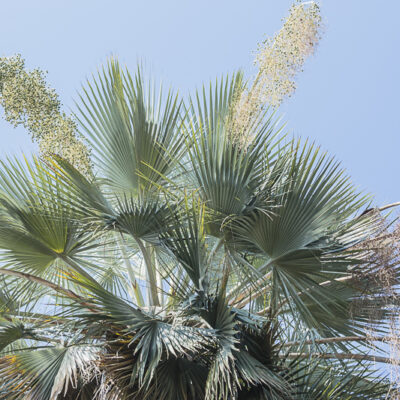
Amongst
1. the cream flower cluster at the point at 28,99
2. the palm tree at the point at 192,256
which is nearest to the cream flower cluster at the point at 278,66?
the palm tree at the point at 192,256

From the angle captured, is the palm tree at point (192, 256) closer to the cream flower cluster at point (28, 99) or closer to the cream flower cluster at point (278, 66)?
the cream flower cluster at point (278, 66)

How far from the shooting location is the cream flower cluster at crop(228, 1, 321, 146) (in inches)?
188

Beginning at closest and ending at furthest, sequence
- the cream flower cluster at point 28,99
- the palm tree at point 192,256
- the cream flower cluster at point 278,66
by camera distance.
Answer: the palm tree at point 192,256 → the cream flower cluster at point 278,66 → the cream flower cluster at point 28,99

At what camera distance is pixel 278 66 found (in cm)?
525

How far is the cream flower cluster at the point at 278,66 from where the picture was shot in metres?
4.77

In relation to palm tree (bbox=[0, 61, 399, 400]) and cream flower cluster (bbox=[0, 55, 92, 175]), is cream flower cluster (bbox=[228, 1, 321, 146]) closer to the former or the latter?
palm tree (bbox=[0, 61, 399, 400])

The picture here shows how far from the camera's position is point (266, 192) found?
488 cm

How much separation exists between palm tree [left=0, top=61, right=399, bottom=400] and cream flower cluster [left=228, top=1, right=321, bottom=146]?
0.42ft

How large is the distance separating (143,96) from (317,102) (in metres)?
10.2

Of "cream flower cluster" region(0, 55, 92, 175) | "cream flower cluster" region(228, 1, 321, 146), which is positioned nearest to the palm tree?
"cream flower cluster" region(228, 1, 321, 146)

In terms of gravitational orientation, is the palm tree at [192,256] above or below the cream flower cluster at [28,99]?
below

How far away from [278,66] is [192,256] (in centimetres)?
175

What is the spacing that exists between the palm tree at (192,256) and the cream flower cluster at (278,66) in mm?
128

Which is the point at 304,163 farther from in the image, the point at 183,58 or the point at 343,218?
the point at 183,58
